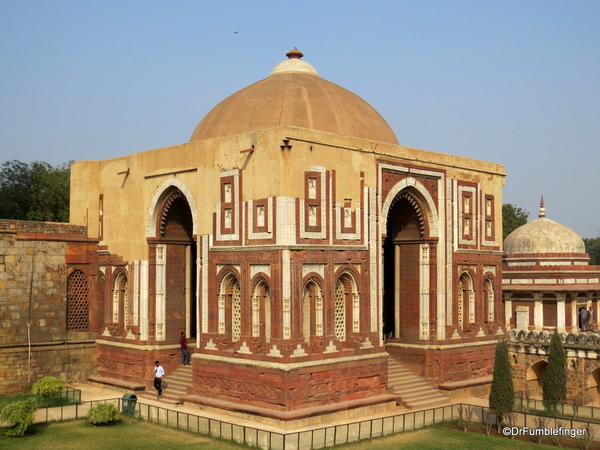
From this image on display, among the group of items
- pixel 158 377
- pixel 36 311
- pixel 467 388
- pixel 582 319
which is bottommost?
pixel 467 388

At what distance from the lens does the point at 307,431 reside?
17.9 m

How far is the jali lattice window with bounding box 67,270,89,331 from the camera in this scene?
25.7 metres

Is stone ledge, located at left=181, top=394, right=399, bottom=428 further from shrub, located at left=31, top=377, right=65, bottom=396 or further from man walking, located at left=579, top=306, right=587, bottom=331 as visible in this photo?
man walking, located at left=579, top=306, right=587, bottom=331

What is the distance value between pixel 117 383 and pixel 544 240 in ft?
64.2

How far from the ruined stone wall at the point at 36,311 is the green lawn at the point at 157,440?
5.05 m

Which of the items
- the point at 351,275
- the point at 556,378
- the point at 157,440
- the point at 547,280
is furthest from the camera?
the point at 547,280

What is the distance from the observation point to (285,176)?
20.0 metres

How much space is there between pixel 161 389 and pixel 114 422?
315cm

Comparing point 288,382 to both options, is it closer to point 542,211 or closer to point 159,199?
point 159,199

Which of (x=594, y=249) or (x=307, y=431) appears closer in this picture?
(x=307, y=431)

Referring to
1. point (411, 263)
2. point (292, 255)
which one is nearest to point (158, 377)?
point (292, 255)

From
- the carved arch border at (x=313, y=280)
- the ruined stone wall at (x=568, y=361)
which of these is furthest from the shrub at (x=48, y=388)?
the ruined stone wall at (x=568, y=361)

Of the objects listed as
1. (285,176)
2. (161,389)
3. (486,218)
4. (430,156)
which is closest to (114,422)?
(161,389)

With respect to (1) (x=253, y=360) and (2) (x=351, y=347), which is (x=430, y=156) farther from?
(1) (x=253, y=360)
